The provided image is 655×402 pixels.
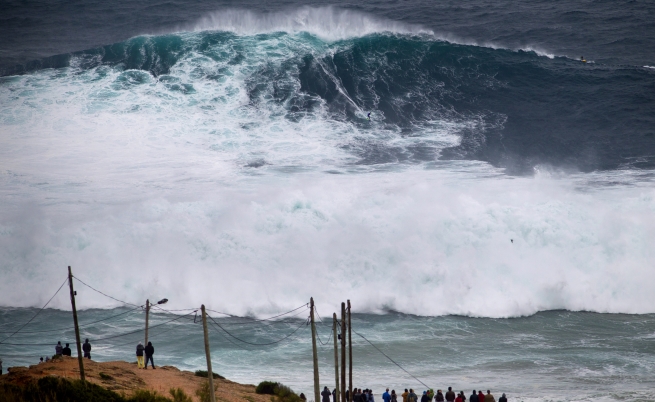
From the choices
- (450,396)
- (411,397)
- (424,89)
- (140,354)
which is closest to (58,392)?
(140,354)

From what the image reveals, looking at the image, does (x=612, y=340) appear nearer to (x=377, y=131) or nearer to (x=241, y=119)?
(x=377, y=131)

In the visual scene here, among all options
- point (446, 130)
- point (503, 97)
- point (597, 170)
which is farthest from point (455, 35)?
point (597, 170)

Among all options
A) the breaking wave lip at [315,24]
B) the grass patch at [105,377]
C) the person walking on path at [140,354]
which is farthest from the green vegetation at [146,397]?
the breaking wave lip at [315,24]

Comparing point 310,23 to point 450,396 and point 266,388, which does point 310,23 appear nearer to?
point 266,388

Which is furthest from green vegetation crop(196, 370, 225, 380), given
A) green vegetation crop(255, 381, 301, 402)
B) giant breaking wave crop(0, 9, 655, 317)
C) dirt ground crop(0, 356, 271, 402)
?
giant breaking wave crop(0, 9, 655, 317)

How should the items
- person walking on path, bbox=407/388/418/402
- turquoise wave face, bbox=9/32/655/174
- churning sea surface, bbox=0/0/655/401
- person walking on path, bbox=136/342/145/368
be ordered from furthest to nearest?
turquoise wave face, bbox=9/32/655/174
churning sea surface, bbox=0/0/655/401
person walking on path, bbox=136/342/145/368
person walking on path, bbox=407/388/418/402

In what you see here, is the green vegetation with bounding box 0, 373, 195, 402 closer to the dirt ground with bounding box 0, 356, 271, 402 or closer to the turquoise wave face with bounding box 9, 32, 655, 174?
the dirt ground with bounding box 0, 356, 271, 402
